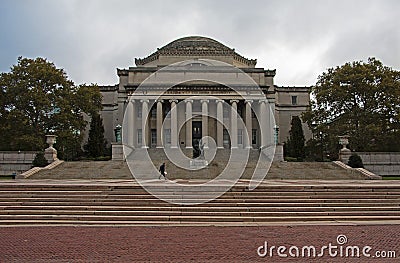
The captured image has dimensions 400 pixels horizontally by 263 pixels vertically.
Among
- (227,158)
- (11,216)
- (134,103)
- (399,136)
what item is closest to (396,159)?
(399,136)

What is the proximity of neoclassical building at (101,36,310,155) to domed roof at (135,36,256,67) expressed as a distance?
0.15 meters

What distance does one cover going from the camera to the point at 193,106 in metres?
62.4

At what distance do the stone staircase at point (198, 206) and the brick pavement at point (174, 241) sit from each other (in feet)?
5.53

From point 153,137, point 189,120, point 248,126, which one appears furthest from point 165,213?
point 153,137

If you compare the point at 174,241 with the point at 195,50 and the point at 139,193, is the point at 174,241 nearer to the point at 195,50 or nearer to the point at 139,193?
the point at 139,193

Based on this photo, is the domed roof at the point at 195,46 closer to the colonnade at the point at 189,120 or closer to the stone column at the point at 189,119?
Answer: the colonnade at the point at 189,120

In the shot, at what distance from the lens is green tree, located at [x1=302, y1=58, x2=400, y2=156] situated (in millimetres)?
44406

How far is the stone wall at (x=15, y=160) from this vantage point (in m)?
45.2

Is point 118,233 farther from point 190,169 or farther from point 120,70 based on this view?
point 120,70

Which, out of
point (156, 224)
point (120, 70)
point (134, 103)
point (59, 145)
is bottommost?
point (156, 224)

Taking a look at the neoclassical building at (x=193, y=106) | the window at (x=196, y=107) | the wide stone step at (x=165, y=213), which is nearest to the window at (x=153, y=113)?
the neoclassical building at (x=193, y=106)

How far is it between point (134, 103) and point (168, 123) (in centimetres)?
545

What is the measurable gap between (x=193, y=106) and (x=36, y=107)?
72.3ft

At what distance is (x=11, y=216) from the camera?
17172 mm
